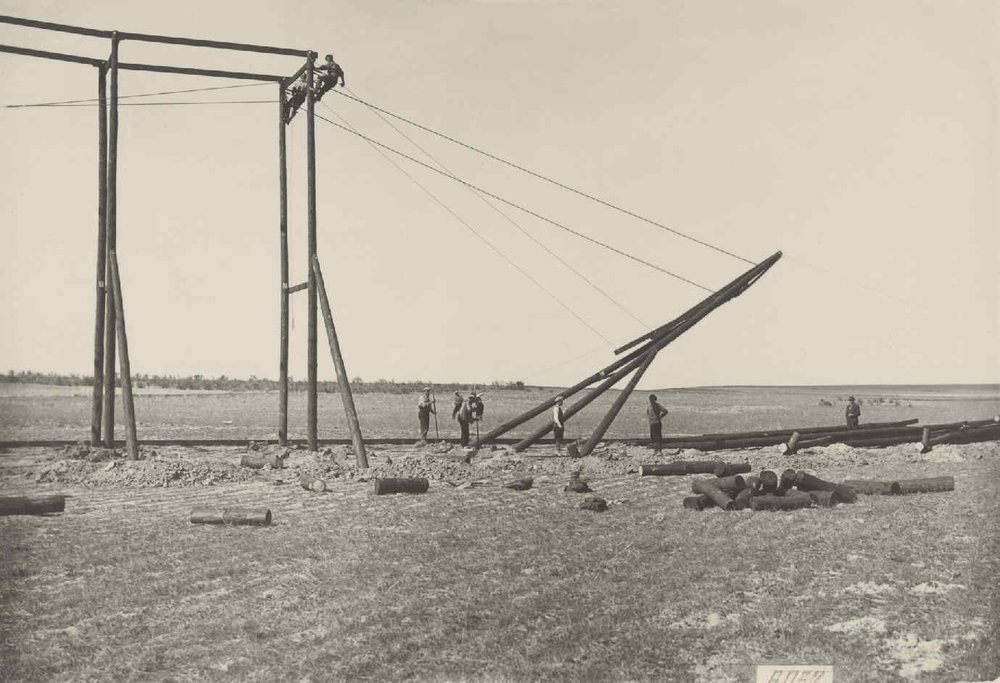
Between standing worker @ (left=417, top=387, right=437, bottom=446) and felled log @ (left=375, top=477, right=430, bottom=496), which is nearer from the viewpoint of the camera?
felled log @ (left=375, top=477, right=430, bottom=496)

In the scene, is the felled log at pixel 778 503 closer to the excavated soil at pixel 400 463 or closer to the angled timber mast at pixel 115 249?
the excavated soil at pixel 400 463

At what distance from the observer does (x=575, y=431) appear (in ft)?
121

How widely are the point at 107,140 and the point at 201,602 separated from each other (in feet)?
44.8

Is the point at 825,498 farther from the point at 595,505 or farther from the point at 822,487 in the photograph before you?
the point at 595,505

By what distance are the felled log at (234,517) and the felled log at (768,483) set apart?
787 cm

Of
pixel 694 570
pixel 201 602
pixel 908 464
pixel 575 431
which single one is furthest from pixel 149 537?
pixel 575 431

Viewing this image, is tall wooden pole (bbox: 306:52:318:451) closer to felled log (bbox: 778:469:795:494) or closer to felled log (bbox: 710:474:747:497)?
felled log (bbox: 710:474:747:497)

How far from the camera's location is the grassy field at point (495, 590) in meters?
7.23

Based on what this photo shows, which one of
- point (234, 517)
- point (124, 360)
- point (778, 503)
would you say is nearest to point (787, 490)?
point (778, 503)

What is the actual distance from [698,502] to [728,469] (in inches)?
165

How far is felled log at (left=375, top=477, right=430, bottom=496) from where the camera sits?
15086mm

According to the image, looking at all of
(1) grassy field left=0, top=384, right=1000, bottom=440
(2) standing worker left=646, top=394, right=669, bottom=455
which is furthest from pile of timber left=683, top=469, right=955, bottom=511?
(1) grassy field left=0, top=384, right=1000, bottom=440

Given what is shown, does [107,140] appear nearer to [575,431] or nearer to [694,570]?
[694,570]

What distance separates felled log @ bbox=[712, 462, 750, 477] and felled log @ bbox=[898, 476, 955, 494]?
3583 millimetres
